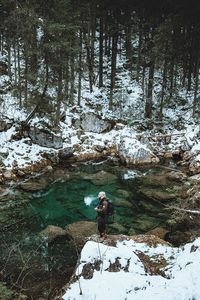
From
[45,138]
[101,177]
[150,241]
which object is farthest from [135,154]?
[150,241]

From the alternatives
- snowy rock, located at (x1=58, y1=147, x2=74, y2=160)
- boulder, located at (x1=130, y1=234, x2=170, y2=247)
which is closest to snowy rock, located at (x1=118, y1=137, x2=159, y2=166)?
snowy rock, located at (x1=58, y1=147, x2=74, y2=160)

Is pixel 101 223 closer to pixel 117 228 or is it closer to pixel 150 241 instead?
pixel 150 241

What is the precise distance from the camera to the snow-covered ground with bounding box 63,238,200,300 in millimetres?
7801

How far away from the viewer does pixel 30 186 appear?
60.7ft

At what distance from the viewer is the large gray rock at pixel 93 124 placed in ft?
84.8

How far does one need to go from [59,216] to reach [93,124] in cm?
1131

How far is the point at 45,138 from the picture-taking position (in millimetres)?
23203

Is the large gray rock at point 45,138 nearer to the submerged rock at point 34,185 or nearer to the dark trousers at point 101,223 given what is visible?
the submerged rock at point 34,185

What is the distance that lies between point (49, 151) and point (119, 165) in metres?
4.40

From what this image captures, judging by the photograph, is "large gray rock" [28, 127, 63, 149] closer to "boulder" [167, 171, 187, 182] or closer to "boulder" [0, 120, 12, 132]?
"boulder" [0, 120, 12, 132]

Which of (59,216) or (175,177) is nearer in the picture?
(59,216)

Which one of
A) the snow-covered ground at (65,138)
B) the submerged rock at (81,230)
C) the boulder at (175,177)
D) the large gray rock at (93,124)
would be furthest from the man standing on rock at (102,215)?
the large gray rock at (93,124)

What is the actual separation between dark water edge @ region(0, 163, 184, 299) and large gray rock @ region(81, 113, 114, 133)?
3.91 meters

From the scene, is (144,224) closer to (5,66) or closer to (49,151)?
(49,151)
